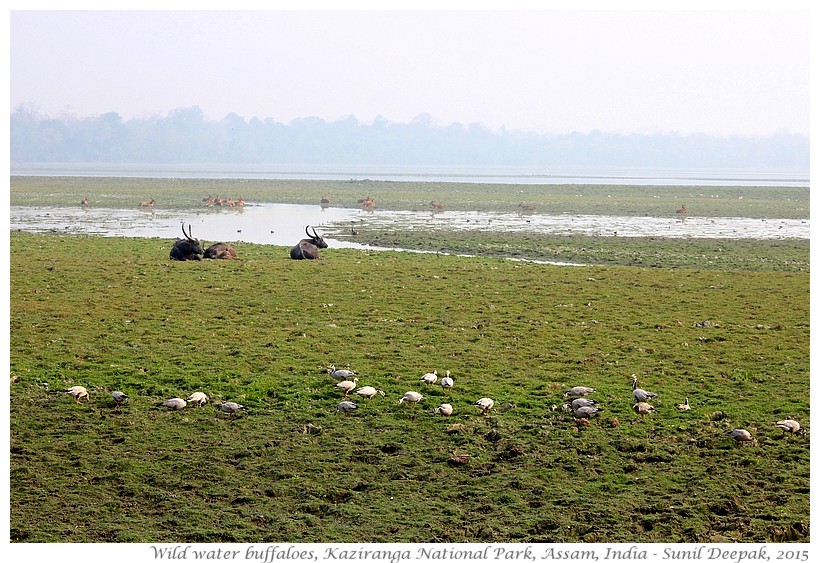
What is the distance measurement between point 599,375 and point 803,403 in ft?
7.63

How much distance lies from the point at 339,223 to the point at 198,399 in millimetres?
26744

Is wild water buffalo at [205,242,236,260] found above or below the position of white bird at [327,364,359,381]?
above

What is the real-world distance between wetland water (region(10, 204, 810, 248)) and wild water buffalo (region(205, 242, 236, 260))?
5.52 m

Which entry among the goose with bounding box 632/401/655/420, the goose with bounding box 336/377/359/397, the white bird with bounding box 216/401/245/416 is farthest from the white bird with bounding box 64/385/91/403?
the goose with bounding box 632/401/655/420

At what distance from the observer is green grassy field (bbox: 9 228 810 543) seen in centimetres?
748

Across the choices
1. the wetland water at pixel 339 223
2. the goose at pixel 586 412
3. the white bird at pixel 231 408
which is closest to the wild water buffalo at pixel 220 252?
the wetland water at pixel 339 223

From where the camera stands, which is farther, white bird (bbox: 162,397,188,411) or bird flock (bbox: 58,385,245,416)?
white bird (bbox: 162,397,188,411)

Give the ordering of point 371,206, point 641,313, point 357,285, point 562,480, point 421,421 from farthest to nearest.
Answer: point 371,206 < point 357,285 < point 641,313 < point 421,421 < point 562,480

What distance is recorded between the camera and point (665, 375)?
11.4 meters

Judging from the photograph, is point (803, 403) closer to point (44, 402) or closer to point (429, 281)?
point (44, 402)

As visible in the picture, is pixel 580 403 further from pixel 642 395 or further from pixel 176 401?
pixel 176 401

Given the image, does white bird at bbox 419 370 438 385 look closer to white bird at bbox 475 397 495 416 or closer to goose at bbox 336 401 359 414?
white bird at bbox 475 397 495 416

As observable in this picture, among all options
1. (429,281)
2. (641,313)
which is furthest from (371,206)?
(641,313)

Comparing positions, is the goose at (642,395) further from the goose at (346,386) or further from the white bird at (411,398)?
the goose at (346,386)
